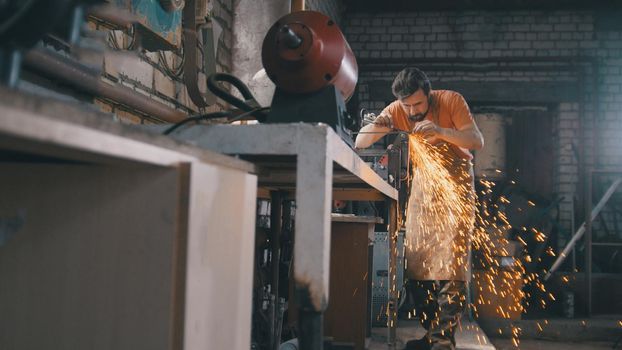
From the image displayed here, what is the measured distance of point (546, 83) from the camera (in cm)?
661

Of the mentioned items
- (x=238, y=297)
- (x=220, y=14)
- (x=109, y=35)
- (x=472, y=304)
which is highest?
(x=220, y=14)

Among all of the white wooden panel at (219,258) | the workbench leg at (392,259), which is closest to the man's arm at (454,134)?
the workbench leg at (392,259)

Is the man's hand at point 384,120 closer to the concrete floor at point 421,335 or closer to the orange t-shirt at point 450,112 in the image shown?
the orange t-shirt at point 450,112

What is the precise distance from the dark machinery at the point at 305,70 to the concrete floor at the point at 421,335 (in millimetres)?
2672

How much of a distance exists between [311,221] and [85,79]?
2.99 feet

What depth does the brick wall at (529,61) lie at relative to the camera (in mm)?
6555

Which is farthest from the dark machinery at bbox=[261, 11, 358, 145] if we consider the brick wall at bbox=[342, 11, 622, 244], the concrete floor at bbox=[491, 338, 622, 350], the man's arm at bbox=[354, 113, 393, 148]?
the brick wall at bbox=[342, 11, 622, 244]

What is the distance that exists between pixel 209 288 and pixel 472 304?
175 inches

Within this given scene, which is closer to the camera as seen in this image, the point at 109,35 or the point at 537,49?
the point at 109,35

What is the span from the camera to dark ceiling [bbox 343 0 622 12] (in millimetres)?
6571

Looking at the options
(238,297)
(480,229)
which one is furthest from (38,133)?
Result: (480,229)

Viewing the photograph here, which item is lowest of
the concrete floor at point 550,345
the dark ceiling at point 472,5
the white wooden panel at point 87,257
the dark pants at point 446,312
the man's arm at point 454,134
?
the concrete floor at point 550,345

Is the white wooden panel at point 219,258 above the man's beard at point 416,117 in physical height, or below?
below

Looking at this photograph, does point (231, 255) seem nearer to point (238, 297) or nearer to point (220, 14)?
point (238, 297)
